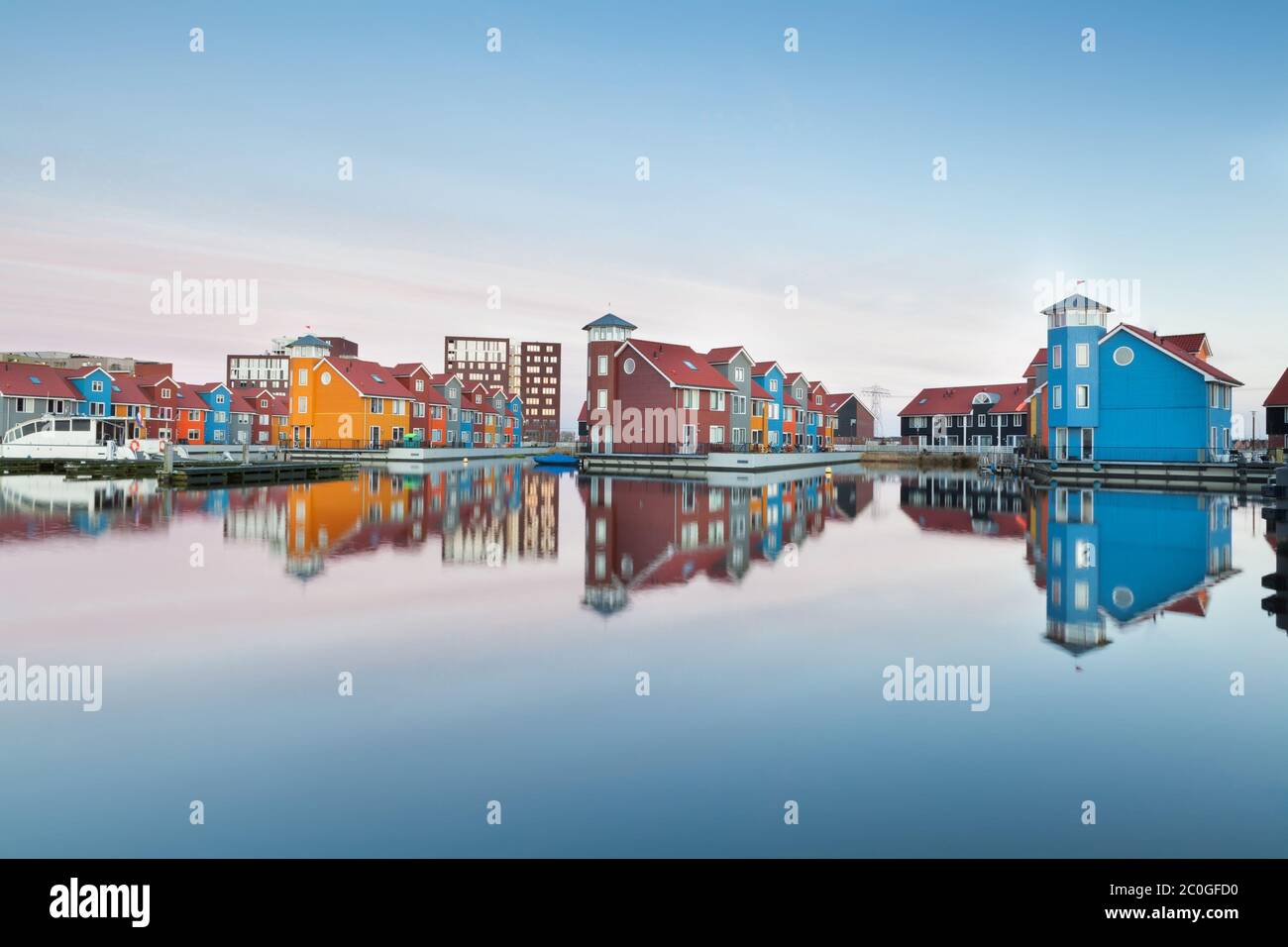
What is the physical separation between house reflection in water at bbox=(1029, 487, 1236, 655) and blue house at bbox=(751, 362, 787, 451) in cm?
4506

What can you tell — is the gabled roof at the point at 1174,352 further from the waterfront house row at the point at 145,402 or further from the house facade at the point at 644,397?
the waterfront house row at the point at 145,402

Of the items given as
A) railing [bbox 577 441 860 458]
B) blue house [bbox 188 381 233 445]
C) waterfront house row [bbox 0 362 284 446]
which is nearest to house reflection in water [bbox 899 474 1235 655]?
railing [bbox 577 441 860 458]

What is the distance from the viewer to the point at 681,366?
6125cm

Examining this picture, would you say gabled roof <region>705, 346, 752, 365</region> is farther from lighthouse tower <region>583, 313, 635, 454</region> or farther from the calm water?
the calm water

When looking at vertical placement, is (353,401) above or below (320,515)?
above

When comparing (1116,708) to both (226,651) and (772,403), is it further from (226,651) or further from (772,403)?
(772,403)

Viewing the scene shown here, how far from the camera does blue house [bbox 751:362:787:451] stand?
252 ft

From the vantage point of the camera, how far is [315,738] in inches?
271

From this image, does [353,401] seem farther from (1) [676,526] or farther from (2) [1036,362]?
(2) [1036,362]

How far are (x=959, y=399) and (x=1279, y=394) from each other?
106 ft

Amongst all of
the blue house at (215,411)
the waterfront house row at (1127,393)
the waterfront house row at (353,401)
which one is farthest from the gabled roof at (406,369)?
the waterfront house row at (1127,393)

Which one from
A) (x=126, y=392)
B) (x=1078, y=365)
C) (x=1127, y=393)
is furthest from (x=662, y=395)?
(x=126, y=392)

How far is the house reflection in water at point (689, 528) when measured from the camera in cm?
1527

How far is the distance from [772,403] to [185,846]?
74053mm
